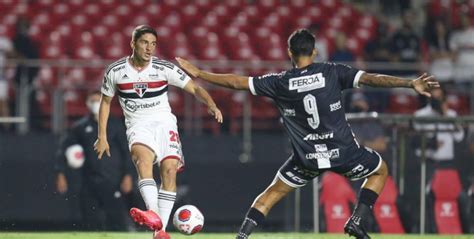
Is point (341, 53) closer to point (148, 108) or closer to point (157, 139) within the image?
point (148, 108)

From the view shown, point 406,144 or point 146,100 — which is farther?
point 406,144

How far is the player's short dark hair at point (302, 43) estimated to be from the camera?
1060cm

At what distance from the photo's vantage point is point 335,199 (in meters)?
15.8

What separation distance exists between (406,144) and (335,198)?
1.17 meters

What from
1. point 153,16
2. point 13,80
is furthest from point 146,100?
point 153,16

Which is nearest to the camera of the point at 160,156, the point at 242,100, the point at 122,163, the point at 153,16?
the point at 160,156

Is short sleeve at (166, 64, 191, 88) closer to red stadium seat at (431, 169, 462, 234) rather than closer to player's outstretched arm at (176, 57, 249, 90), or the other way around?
player's outstretched arm at (176, 57, 249, 90)

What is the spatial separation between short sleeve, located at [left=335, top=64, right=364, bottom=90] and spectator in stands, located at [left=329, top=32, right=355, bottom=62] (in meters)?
9.34

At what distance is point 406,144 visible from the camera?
15.9 metres

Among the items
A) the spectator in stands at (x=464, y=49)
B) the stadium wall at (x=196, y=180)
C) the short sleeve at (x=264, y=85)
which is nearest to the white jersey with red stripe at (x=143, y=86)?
the short sleeve at (x=264, y=85)

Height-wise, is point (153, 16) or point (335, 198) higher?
point (153, 16)

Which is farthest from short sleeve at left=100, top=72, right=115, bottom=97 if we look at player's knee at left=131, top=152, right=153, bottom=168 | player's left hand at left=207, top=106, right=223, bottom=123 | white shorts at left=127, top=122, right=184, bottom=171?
player's left hand at left=207, top=106, right=223, bottom=123

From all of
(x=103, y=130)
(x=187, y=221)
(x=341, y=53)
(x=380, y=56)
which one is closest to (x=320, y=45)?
(x=341, y=53)

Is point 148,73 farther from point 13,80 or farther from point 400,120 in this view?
point 13,80
